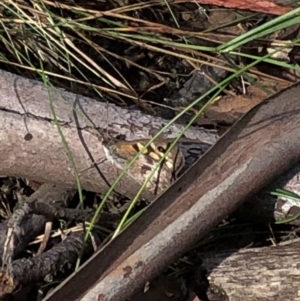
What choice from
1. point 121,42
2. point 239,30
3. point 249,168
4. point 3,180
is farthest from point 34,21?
point 249,168

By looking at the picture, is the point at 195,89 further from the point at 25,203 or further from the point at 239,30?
the point at 25,203

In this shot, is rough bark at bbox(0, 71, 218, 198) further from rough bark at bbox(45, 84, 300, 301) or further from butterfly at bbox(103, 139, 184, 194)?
rough bark at bbox(45, 84, 300, 301)

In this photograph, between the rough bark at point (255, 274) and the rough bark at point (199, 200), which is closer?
the rough bark at point (199, 200)

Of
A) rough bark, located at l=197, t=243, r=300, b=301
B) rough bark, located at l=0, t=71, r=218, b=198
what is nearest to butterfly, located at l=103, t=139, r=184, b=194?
rough bark, located at l=0, t=71, r=218, b=198

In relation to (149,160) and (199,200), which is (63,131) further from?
(199,200)

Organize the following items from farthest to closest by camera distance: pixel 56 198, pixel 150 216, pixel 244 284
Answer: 1. pixel 56 198
2. pixel 244 284
3. pixel 150 216

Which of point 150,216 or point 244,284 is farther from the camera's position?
point 244,284

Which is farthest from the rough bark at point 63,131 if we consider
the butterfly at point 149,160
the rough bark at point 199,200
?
the rough bark at point 199,200

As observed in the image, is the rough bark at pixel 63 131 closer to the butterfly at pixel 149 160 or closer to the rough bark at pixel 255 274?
the butterfly at pixel 149 160

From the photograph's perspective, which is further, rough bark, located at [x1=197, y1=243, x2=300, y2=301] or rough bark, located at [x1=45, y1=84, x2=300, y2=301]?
rough bark, located at [x1=197, y1=243, x2=300, y2=301]
